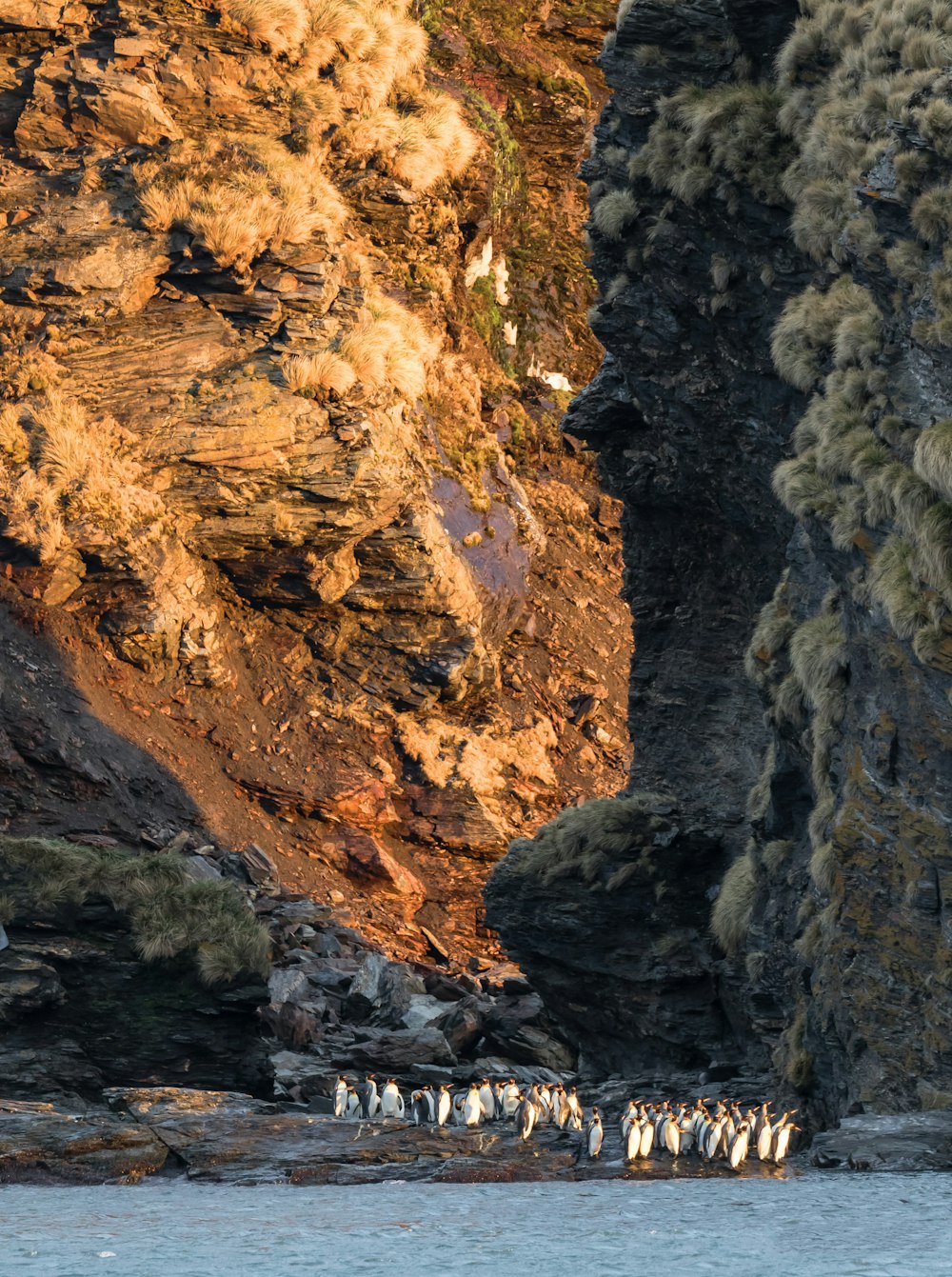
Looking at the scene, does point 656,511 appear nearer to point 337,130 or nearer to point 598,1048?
point 598,1048

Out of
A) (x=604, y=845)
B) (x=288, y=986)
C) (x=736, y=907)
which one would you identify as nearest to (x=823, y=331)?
(x=736, y=907)

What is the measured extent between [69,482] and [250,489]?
449 cm

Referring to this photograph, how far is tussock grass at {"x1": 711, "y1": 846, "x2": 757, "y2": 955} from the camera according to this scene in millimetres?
22906

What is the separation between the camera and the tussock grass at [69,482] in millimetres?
35062

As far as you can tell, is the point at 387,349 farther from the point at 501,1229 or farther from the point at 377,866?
the point at 501,1229

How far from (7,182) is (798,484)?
85.3 ft

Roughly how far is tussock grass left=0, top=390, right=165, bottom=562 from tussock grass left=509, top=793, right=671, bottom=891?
14.9 meters

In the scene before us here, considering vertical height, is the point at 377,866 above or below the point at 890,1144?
above

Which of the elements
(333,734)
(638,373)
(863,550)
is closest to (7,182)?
(333,734)

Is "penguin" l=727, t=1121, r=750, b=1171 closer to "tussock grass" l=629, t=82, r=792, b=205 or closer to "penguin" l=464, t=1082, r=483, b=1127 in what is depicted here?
"penguin" l=464, t=1082, r=483, b=1127

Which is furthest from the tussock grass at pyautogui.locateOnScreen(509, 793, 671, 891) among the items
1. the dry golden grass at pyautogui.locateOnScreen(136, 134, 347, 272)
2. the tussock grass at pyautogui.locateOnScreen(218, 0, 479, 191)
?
the tussock grass at pyautogui.locateOnScreen(218, 0, 479, 191)

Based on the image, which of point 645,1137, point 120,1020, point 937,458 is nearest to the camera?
point 937,458

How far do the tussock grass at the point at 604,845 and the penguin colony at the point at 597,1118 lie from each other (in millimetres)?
3839

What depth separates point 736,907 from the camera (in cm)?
2330
